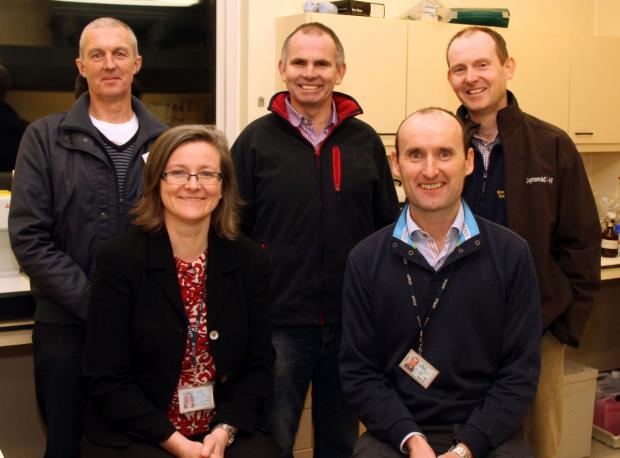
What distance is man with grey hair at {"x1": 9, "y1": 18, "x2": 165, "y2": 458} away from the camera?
6.77 feet

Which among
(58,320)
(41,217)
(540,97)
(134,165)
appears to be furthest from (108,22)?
(540,97)

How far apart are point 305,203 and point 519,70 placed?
1887 millimetres

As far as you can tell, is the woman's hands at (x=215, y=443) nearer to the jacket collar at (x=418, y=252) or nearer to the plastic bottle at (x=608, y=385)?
the jacket collar at (x=418, y=252)

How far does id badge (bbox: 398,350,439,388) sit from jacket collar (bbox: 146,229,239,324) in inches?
19.9

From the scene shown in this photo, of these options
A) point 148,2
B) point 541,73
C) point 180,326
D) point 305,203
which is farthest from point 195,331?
point 541,73

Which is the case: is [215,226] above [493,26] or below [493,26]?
below

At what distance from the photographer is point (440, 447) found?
1.84m

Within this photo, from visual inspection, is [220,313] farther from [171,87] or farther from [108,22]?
[171,87]

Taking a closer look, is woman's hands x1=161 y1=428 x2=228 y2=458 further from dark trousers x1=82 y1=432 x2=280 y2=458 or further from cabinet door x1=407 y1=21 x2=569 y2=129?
cabinet door x1=407 y1=21 x2=569 y2=129

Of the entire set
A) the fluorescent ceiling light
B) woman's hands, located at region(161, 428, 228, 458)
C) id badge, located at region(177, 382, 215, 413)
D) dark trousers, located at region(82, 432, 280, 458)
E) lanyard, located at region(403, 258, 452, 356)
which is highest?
the fluorescent ceiling light

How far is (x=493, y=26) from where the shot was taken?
3543 mm

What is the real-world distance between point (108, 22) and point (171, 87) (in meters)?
1.21

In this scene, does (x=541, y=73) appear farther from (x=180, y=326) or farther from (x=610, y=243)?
(x=180, y=326)

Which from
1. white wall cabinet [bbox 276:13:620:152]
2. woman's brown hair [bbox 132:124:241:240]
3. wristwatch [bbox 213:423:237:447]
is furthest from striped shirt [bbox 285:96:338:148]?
white wall cabinet [bbox 276:13:620:152]
